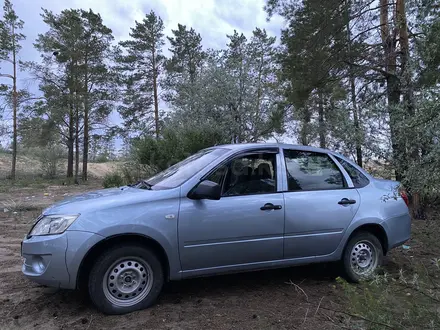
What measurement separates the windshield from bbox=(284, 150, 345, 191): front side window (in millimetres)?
842

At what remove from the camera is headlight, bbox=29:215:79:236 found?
3.48 metres

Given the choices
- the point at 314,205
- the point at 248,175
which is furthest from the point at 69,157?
the point at 314,205

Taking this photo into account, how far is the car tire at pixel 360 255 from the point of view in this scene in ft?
14.7


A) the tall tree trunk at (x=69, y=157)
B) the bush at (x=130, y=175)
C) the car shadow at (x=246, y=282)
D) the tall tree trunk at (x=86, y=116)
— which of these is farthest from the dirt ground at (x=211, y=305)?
the tall tree trunk at (x=69, y=157)

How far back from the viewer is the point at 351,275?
14.8 feet

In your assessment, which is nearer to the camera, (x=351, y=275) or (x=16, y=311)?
(x=16, y=311)

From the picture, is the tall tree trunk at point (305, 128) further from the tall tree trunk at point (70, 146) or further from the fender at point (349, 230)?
the tall tree trunk at point (70, 146)

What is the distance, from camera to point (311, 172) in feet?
15.0

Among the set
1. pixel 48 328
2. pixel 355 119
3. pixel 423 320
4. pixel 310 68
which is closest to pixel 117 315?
pixel 48 328

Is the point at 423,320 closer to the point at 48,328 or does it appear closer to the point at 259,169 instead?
the point at 259,169

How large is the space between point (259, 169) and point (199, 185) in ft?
3.06

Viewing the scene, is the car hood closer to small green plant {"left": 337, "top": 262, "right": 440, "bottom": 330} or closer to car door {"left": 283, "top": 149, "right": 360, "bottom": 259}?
car door {"left": 283, "top": 149, "right": 360, "bottom": 259}

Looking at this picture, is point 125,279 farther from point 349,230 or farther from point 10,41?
point 10,41

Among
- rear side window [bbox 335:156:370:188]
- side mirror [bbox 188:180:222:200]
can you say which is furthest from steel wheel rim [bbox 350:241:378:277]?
side mirror [bbox 188:180:222:200]
